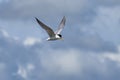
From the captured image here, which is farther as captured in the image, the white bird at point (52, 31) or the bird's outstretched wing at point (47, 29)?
the white bird at point (52, 31)

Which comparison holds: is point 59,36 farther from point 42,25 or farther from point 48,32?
point 42,25

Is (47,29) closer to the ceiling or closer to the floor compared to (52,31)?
closer to the floor

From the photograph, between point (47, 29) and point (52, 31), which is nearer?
point (47, 29)

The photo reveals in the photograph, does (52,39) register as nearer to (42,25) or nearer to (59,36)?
(59,36)

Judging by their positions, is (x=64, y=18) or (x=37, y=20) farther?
(x=64, y=18)

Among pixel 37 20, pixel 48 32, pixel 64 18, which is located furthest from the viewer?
pixel 64 18

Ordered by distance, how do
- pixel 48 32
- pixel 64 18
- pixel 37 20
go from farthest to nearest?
1. pixel 64 18
2. pixel 48 32
3. pixel 37 20

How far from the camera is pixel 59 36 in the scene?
8781 cm

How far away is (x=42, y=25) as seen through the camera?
80062mm

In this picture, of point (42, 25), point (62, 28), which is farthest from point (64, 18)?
point (42, 25)

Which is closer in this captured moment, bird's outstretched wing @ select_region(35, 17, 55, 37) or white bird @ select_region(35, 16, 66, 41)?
bird's outstretched wing @ select_region(35, 17, 55, 37)

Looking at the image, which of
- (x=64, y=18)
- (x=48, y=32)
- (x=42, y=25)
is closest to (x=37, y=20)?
(x=42, y=25)

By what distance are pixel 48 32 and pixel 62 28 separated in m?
5.58

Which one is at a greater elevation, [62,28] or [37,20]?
[62,28]
